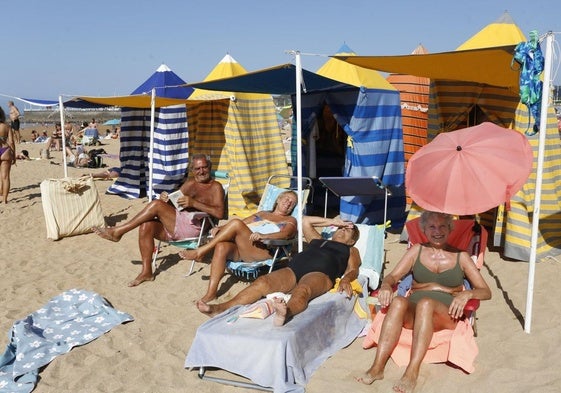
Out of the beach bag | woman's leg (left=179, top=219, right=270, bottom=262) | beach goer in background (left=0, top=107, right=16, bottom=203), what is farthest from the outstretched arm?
beach goer in background (left=0, top=107, right=16, bottom=203)

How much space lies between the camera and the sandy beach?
120 inches

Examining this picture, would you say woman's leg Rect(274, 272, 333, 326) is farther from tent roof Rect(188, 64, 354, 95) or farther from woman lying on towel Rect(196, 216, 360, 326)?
tent roof Rect(188, 64, 354, 95)

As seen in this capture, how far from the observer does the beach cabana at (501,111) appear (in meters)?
4.38

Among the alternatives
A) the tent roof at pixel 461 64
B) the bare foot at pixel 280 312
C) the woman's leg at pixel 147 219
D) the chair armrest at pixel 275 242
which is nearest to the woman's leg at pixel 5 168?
the woman's leg at pixel 147 219

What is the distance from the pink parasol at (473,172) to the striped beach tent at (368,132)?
10.4ft

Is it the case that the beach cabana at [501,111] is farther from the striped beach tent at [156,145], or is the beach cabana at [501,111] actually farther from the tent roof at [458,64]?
the striped beach tent at [156,145]

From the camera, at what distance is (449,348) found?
123 inches

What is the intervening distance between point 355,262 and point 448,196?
1.12m

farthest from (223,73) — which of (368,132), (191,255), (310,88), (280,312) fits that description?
(280,312)

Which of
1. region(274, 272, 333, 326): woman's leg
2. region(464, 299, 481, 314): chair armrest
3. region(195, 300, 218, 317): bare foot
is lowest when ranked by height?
region(195, 300, 218, 317): bare foot

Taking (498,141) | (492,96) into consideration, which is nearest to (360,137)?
(492,96)

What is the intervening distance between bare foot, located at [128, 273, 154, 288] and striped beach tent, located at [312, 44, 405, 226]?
286cm

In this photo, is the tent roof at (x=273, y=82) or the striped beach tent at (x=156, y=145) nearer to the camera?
the tent roof at (x=273, y=82)

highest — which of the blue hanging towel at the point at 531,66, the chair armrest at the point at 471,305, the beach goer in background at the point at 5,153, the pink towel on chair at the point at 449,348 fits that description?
the blue hanging towel at the point at 531,66
